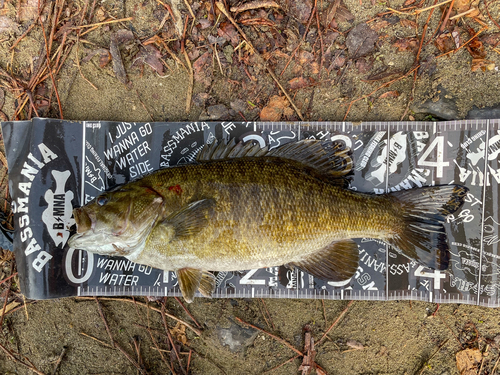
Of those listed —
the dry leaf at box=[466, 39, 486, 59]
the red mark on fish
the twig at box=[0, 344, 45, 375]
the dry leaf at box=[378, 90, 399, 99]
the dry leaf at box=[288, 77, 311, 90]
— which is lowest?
the twig at box=[0, 344, 45, 375]

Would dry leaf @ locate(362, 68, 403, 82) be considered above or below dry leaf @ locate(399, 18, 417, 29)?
below

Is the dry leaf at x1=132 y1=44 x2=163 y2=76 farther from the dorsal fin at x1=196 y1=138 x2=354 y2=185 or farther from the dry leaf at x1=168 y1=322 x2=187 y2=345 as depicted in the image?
the dry leaf at x1=168 y1=322 x2=187 y2=345

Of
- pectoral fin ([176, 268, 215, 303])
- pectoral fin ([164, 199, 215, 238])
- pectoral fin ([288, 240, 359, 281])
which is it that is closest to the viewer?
pectoral fin ([164, 199, 215, 238])

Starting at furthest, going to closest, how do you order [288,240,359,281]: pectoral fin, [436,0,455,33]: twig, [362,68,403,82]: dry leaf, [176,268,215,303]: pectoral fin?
[362,68,403,82]: dry leaf
[436,0,455,33]: twig
[288,240,359,281]: pectoral fin
[176,268,215,303]: pectoral fin

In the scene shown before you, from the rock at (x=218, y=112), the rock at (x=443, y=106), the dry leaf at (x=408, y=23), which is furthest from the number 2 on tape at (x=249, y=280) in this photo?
the dry leaf at (x=408, y=23)

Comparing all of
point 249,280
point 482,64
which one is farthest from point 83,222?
point 482,64

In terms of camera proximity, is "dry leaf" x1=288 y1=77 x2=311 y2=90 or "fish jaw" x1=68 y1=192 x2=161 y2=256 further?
"dry leaf" x1=288 y1=77 x2=311 y2=90

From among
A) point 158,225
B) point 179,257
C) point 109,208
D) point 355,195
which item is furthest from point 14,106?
point 355,195

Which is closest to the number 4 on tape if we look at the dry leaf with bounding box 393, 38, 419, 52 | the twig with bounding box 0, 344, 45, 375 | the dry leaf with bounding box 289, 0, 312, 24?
the dry leaf with bounding box 393, 38, 419, 52
